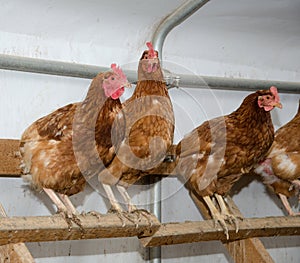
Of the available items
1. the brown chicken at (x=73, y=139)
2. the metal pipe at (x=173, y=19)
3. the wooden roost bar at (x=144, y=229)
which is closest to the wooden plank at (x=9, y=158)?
the wooden roost bar at (x=144, y=229)

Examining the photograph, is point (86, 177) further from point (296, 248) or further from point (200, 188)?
point (296, 248)

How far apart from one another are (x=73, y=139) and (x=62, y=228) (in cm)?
32

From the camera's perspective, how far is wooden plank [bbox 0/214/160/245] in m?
1.66

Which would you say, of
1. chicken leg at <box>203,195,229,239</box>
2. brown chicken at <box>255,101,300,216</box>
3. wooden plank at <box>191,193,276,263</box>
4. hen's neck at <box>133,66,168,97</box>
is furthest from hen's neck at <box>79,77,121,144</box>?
brown chicken at <box>255,101,300,216</box>

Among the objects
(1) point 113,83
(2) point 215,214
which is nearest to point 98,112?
(1) point 113,83

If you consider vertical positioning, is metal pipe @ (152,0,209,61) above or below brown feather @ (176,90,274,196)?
above

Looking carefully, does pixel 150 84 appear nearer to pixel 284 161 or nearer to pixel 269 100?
pixel 269 100

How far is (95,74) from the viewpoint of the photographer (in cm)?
239

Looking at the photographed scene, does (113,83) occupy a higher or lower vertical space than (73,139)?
higher

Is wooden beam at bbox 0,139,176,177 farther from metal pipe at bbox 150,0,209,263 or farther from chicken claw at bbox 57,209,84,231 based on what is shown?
metal pipe at bbox 150,0,209,263

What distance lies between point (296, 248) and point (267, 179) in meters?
0.56

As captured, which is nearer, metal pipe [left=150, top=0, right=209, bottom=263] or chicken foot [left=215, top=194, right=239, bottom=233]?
chicken foot [left=215, top=194, right=239, bottom=233]

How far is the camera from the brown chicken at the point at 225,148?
2.30 m

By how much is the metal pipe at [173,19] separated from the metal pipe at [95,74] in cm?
17
